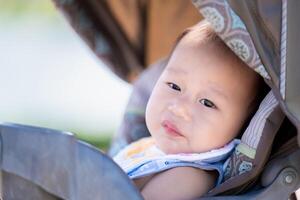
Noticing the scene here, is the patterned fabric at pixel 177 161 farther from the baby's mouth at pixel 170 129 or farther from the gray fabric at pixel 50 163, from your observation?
the gray fabric at pixel 50 163

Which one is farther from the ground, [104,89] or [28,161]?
[28,161]

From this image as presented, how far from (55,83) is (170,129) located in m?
3.19

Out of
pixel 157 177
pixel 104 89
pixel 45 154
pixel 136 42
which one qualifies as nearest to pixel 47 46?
pixel 104 89

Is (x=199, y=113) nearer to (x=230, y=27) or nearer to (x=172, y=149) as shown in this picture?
(x=172, y=149)

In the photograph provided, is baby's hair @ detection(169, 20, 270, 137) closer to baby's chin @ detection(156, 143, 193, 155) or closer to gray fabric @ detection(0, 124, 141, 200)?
baby's chin @ detection(156, 143, 193, 155)

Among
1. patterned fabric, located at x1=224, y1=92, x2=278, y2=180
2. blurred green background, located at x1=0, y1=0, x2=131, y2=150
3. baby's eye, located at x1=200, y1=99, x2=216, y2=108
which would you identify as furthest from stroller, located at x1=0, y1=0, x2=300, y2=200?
blurred green background, located at x1=0, y1=0, x2=131, y2=150

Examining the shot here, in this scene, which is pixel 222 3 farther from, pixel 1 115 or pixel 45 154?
pixel 1 115

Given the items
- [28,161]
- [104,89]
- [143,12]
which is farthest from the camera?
[104,89]

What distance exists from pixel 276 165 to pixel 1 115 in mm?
2980

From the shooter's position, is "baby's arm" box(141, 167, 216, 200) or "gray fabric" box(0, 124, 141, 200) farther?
"baby's arm" box(141, 167, 216, 200)

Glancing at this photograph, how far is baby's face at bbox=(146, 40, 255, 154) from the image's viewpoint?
2.01 meters

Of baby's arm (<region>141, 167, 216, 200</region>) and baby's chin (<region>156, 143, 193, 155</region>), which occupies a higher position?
baby's chin (<region>156, 143, 193, 155</region>)

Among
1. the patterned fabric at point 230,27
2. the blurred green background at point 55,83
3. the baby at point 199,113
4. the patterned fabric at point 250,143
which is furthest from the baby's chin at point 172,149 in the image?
the blurred green background at point 55,83

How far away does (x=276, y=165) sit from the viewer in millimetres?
1894
